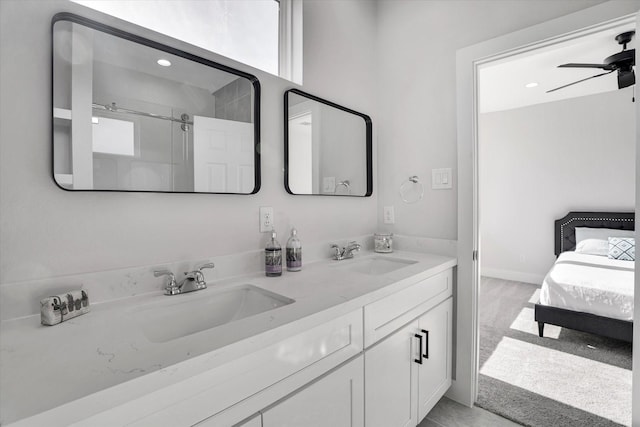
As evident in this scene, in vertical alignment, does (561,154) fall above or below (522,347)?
above

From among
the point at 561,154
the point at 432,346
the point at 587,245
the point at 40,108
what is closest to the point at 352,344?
→ the point at 432,346

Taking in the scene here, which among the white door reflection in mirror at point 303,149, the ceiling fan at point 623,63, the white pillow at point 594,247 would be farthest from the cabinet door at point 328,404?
the white pillow at point 594,247

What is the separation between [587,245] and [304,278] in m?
4.19

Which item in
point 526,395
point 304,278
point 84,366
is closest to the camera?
point 84,366

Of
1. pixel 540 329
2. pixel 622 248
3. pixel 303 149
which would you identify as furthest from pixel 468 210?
pixel 622 248

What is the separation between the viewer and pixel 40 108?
920 millimetres

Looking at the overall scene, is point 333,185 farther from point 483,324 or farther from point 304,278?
point 483,324

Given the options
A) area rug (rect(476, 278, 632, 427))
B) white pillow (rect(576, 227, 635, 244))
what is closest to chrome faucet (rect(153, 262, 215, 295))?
area rug (rect(476, 278, 632, 427))

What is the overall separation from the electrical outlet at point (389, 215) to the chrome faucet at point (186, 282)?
1.33 m

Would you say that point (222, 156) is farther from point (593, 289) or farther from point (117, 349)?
point (593, 289)

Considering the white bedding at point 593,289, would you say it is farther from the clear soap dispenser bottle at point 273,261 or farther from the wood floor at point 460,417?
the clear soap dispenser bottle at point 273,261

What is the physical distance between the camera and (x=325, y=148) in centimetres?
184

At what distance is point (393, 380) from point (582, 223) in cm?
428

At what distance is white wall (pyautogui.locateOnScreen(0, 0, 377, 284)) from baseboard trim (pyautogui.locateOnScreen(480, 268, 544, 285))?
13.9 ft
